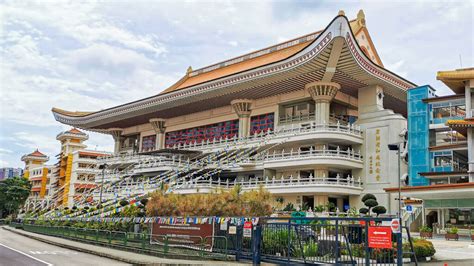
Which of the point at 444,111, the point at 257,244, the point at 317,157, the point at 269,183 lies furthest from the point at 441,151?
the point at 257,244

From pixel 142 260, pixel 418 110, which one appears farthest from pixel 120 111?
pixel 142 260

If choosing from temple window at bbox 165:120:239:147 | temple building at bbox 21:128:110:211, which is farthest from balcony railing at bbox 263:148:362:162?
temple building at bbox 21:128:110:211

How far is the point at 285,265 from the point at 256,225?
5.90 feet

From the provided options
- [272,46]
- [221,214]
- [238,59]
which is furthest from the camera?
[238,59]

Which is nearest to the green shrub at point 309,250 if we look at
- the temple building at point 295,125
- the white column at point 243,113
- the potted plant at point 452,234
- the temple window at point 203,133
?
the potted plant at point 452,234

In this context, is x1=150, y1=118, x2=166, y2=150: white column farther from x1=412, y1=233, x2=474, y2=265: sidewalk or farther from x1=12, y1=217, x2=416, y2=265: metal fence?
x1=412, y1=233, x2=474, y2=265: sidewalk

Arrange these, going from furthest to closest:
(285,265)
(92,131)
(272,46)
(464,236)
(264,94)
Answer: (92,131) → (272,46) → (264,94) → (464,236) → (285,265)

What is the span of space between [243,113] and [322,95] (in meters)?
9.38

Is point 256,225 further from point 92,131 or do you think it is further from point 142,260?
point 92,131

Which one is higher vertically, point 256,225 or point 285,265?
point 256,225

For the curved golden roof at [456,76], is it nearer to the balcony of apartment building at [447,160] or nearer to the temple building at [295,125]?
the temple building at [295,125]

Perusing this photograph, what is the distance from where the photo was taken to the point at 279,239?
15.6m

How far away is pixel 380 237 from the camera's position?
39.5 feet

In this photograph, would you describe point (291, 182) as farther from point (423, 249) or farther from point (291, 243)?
point (291, 243)
